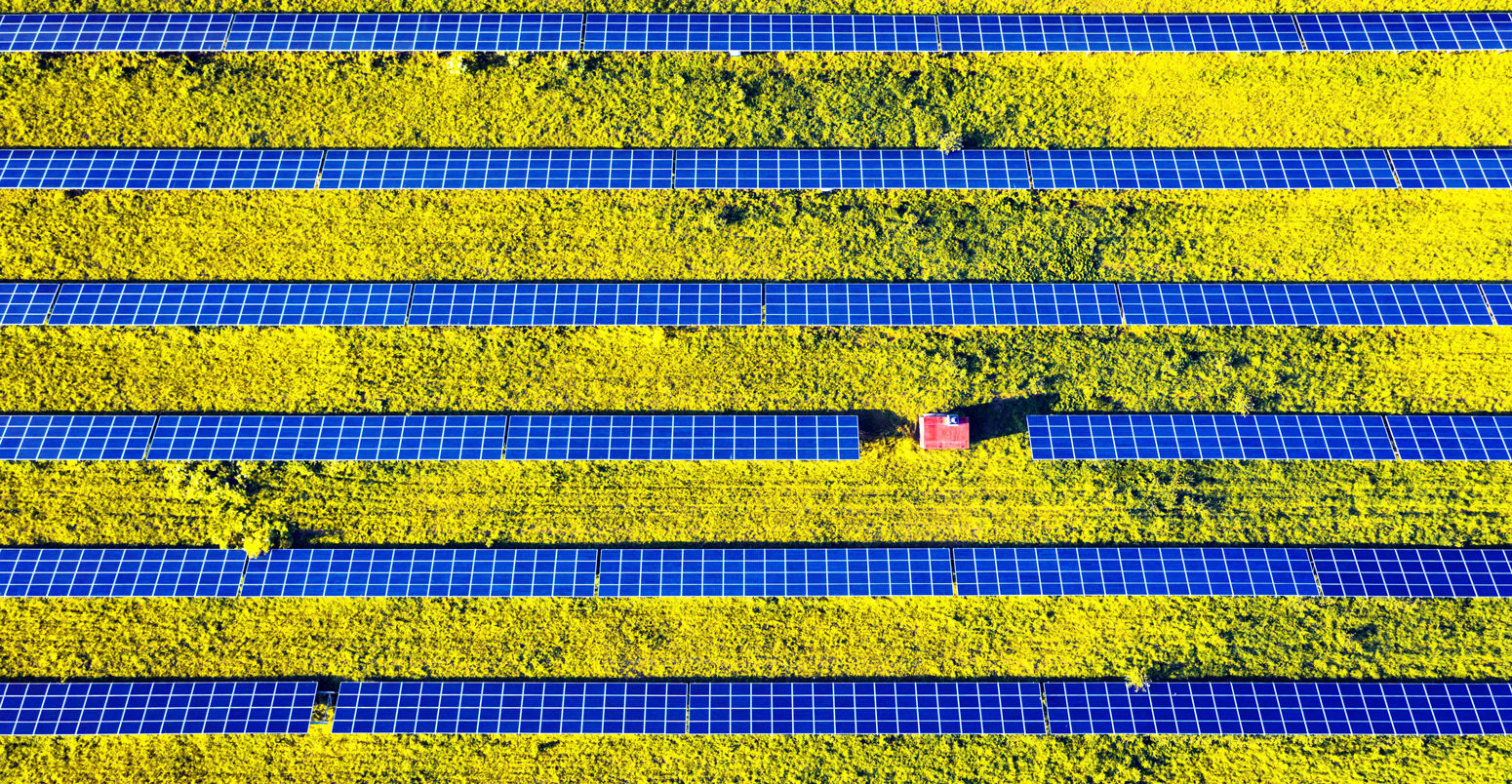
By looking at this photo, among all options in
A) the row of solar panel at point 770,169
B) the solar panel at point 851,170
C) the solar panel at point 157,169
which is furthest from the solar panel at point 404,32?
the solar panel at point 851,170

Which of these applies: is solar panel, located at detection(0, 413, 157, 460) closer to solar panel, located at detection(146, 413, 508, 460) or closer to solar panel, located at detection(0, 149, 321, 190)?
solar panel, located at detection(146, 413, 508, 460)

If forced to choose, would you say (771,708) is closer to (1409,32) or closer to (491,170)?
(491,170)

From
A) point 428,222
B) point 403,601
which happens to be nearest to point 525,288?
point 428,222

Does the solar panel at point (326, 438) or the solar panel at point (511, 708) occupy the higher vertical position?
the solar panel at point (326, 438)

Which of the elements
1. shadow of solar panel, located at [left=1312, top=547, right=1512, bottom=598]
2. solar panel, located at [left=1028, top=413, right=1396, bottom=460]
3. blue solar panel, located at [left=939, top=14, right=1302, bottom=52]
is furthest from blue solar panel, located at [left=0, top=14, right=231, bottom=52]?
shadow of solar panel, located at [left=1312, top=547, right=1512, bottom=598]

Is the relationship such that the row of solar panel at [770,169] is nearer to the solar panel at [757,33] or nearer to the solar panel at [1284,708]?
the solar panel at [757,33]

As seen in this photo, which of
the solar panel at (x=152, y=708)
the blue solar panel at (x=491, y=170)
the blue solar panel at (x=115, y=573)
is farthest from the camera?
the blue solar panel at (x=491, y=170)
